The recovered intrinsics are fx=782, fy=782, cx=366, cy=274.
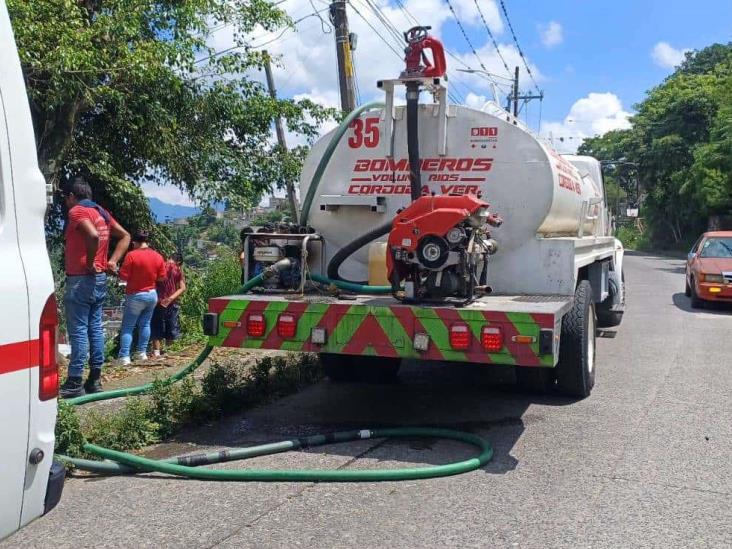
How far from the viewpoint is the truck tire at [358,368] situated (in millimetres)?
7809

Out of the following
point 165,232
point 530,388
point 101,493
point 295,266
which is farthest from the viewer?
point 165,232

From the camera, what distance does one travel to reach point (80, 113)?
10.8 m

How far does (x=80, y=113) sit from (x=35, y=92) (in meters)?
1.37

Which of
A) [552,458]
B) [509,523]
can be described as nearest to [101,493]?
[509,523]

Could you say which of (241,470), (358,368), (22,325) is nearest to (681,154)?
(358,368)

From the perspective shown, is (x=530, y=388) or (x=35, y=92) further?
(x=35, y=92)

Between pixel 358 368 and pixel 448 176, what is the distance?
7.24 ft

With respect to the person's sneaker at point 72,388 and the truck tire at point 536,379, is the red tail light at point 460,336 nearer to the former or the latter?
the truck tire at point 536,379

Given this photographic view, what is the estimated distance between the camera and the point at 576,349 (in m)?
6.81

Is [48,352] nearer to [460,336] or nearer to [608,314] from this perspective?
[460,336]

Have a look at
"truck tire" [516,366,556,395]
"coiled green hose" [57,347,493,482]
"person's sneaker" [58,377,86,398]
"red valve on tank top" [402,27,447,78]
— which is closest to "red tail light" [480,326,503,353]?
"coiled green hose" [57,347,493,482]

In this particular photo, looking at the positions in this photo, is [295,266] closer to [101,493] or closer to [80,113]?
[101,493]

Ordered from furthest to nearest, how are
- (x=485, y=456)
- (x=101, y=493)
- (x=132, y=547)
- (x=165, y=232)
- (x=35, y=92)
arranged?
(x=165, y=232) < (x=35, y=92) < (x=485, y=456) < (x=101, y=493) < (x=132, y=547)

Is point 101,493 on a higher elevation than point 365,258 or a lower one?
lower
